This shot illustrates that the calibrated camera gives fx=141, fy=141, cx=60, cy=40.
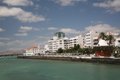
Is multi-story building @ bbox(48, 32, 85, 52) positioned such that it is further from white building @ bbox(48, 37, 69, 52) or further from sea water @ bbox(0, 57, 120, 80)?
sea water @ bbox(0, 57, 120, 80)

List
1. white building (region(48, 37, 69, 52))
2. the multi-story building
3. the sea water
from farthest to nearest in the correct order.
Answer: white building (region(48, 37, 69, 52)), the multi-story building, the sea water

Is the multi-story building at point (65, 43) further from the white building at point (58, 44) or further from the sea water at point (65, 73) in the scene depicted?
the sea water at point (65, 73)

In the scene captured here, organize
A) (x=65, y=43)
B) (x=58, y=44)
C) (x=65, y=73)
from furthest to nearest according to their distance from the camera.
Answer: (x=58, y=44) < (x=65, y=43) < (x=65, y=73)

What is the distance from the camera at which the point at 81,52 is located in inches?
3078

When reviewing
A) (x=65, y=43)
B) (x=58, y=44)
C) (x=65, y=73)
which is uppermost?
(x=65, y=43)

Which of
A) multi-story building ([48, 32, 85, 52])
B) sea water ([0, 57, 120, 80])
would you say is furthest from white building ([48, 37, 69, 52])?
sea water ([0, 57, 120, 80])

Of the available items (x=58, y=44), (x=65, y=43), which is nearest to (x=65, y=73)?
(x=65, y=43)

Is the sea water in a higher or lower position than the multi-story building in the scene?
lower

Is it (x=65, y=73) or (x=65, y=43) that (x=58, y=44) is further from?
(x=65, y=73)

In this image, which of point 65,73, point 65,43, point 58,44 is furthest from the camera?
point 58,44

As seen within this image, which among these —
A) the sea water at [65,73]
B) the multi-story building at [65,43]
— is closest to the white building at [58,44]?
the multi-story building at [65,43]

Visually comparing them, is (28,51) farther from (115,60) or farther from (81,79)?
(81,79)

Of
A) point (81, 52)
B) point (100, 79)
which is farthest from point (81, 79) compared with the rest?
point (81, 52)

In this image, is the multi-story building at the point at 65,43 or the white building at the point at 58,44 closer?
the multi-story building at the point at 65,43
